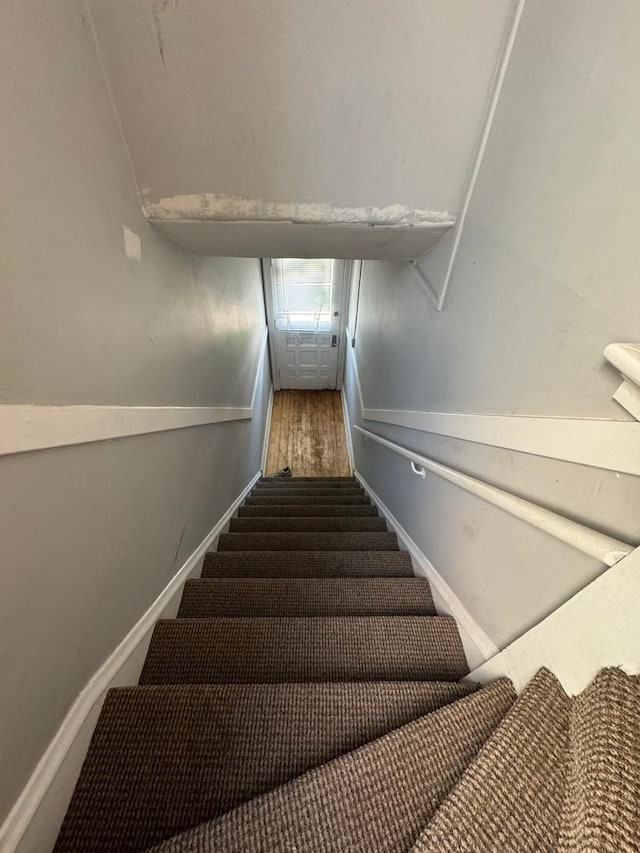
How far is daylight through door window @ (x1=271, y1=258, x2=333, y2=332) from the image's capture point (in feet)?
15.2

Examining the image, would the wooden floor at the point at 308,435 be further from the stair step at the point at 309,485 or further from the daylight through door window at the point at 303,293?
the daylight through door window at the point at 303,293

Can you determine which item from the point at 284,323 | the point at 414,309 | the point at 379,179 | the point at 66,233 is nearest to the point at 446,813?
the point at 66,233

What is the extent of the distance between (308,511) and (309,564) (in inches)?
39.1

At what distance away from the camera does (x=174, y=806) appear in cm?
74

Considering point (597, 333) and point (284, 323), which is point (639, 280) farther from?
point (284, 323)

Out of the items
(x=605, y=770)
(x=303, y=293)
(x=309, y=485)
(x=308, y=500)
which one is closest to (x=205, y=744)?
(x=605, y=770)

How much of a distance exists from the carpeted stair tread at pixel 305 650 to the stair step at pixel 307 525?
3.32 ft

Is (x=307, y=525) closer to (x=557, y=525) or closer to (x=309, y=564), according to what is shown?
(x=309, y=564)

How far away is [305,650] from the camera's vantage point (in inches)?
42.5

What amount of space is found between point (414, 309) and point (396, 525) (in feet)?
3.78

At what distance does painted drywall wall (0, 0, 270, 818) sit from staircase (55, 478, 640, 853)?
0.20 metres

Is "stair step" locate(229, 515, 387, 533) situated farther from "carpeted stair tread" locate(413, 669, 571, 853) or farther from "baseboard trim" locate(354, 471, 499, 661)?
"carpeted stair tread" locate(413, 669, 571, 853)

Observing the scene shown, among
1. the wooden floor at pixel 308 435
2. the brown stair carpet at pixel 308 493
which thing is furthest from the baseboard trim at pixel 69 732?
the wooden floor at pixel 308 435

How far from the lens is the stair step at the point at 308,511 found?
100 inches
